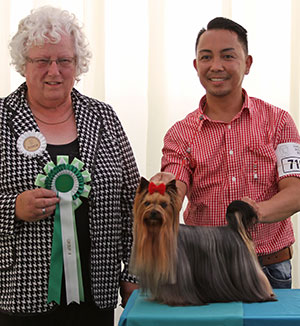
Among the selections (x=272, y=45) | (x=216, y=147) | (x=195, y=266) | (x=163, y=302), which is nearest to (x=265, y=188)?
(x=216, y=147)

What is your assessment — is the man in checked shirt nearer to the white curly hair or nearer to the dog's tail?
the dog's tail

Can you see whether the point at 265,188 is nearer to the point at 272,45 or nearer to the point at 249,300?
the point at 249,300

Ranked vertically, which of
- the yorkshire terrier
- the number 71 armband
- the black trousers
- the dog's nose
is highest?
the number 71 armband

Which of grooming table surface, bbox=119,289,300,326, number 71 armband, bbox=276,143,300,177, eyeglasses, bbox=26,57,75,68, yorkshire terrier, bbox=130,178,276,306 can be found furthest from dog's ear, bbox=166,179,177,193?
eyeglasses, bbox=26,57,75,68

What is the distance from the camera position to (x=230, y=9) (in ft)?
9.14

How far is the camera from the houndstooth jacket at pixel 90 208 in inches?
68.4

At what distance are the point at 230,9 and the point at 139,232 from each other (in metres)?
1.68

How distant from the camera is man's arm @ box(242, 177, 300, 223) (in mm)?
1682

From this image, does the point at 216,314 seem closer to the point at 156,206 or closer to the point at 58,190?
the point at 156,206

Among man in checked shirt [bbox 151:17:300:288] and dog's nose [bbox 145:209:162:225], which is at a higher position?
man in checked shirt [bbox 151:17:300:288]

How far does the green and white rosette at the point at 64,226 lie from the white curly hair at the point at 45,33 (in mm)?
376

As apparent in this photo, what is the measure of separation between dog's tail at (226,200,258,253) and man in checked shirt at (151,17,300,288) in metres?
0.20

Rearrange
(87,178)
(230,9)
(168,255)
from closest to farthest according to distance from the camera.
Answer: (168,255) → (87,178) → (230,9)

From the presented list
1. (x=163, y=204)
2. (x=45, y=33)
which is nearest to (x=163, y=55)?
(x=45, y=33)
